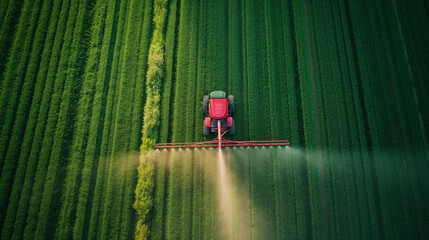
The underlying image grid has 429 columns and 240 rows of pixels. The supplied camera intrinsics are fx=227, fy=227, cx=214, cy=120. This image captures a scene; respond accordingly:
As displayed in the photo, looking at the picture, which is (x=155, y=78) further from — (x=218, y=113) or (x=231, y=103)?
(x=231, y=103)

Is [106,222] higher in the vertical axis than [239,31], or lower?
lower

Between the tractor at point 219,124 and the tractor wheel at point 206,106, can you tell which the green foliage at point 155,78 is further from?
the tractor wheel at point 206,106

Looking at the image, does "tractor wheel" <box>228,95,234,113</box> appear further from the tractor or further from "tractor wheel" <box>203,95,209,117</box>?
"tractor wheel" <box>203,95,209,117</box>

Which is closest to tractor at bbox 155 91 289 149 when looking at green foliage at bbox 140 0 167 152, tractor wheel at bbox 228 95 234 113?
tractor wheel at bbox 228 95 234 113

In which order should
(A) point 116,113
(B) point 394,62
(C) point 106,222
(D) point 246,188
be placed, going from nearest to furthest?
1. (C) point 106,222
2. (D) point 246,188
3. (A) point 116,113
4. (B) point 394,62

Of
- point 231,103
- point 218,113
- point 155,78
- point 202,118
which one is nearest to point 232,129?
point 218,113

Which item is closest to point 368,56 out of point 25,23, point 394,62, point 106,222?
point 394,62

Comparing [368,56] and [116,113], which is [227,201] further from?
[368,56]
